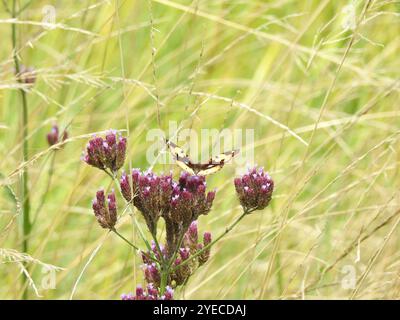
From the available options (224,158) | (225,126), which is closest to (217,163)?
(224,158)

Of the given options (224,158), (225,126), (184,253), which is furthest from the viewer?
(225,126)

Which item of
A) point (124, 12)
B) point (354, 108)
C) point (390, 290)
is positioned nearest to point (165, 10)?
point (124, 12)

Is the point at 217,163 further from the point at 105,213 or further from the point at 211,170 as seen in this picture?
the point at 105,213

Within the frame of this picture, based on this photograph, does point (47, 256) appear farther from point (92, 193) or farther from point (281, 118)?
point (281, 118)

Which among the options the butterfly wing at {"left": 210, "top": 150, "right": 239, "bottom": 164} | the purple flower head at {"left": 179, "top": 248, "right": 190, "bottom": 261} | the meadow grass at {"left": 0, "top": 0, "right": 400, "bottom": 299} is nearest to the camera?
the butterfly wing at {"left": 210, "top": 150, "right": 239, "bottom": 164}

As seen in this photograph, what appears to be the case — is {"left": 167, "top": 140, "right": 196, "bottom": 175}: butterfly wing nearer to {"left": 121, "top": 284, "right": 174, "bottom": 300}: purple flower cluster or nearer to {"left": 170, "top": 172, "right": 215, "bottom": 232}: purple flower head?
{"left": 170, "top": 172, "right": 215, "bottom": 232}: purple flower head

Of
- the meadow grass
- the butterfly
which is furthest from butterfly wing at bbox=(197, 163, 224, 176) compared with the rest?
the meadow grass

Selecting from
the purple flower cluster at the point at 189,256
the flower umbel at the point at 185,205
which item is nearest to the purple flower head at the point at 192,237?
the purple flower cluster at the point at 189,256
